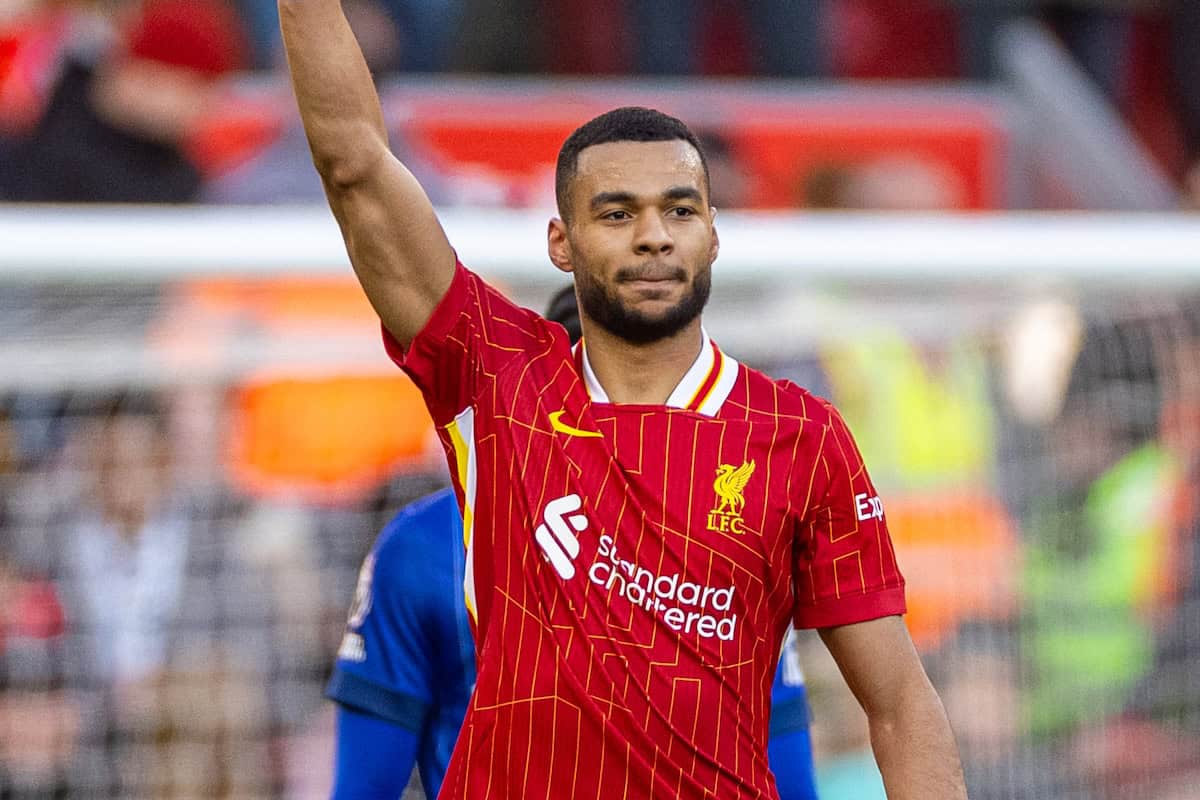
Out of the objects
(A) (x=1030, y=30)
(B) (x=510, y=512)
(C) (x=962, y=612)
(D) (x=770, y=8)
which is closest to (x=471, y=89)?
(D) (x=770, y=8)

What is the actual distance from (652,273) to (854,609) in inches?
19.8

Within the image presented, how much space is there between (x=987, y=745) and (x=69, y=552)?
9.32 ft

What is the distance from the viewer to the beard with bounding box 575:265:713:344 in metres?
2.45

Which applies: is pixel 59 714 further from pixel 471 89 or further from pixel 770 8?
pixel 770 8

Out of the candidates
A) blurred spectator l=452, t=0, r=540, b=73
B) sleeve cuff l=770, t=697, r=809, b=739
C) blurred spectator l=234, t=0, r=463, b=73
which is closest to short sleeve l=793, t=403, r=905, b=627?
sleeve cuff l=770, t=697, r=809, b=739

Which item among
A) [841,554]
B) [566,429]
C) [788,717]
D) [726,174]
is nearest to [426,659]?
[788,717]

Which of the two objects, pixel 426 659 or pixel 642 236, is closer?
pixel 642 236

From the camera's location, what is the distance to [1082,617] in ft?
20.0

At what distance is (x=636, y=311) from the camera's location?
8.04ft

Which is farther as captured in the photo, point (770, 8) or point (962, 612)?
point (770, 8)

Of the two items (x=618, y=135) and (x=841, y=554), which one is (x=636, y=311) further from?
(x=841, y=554)

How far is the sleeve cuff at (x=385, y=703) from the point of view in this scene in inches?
127

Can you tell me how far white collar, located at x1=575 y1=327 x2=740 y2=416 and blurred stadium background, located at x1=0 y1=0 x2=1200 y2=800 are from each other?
2.40 m

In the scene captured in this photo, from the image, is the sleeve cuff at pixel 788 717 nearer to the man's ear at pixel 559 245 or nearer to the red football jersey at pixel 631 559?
the red football jersey at pixel 631 559
